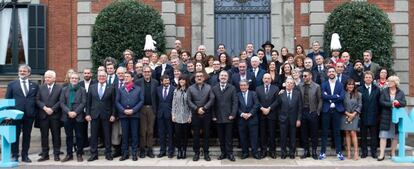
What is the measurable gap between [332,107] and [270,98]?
1.33 m

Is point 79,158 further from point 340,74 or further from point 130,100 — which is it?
point 340,74

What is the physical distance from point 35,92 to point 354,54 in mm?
8198

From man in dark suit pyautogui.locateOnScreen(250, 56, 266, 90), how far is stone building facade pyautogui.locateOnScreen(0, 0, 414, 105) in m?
4.16

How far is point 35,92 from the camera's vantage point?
38.9 ft

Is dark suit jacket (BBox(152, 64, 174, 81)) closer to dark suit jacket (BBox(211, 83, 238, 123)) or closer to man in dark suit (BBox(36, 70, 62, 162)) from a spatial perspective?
dark suit jacket (BBox(211, 83, 238, 123))

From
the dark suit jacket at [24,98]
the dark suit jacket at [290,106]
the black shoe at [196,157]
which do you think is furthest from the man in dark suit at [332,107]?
the dark suit jacket at [24,98]

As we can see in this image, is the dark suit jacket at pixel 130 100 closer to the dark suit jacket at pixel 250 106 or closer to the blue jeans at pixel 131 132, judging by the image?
the blue jeans at pixel 131 132

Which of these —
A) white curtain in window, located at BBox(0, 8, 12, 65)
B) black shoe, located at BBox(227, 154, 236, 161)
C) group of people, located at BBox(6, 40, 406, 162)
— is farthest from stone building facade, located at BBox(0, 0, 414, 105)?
black shoe, located at BBox(227, 154, 236, 161)

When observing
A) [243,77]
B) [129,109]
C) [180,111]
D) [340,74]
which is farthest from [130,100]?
[340,74]

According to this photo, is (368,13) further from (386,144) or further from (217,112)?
(217,112)

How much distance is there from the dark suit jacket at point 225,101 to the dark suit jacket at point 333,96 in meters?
1.88

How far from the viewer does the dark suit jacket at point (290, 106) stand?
11641mm

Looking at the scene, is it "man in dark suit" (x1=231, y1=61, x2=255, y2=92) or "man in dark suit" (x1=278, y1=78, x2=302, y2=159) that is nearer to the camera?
"man in dark suit" (x1=278, y1=78, x2=302, y2=159)

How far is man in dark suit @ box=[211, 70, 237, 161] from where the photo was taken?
11570mm
